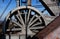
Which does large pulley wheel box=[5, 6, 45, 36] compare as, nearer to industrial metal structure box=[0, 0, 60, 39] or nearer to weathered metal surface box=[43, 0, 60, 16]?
industrial metal structure box=[0, 0, 60, 39]

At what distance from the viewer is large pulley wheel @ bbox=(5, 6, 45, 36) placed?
13.3m

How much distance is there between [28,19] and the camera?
44.6 feet

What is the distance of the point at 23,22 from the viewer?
45.4ft

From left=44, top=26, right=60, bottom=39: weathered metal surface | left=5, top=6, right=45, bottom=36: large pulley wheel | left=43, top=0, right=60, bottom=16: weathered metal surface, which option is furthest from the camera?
left=5, top=6, right=45, bottom=36: large pulley wheel

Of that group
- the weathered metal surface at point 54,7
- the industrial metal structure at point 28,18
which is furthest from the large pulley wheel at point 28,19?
the weathered metal surface at point 54,7

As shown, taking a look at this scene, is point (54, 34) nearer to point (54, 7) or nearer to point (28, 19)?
point (54, 7)

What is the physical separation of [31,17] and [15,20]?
4.34 ft

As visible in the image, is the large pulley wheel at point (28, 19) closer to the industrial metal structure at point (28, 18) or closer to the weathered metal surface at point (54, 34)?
the industrial metal structure at point (28, 18)

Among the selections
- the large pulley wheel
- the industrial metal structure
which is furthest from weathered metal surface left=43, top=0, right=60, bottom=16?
the large pulley wheel

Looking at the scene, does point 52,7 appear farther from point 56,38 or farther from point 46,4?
point 56,38

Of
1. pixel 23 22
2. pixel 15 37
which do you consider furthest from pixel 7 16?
pixel 15 37

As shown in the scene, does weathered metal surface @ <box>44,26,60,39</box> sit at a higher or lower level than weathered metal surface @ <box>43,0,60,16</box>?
higher

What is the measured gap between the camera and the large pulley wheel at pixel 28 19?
13344mm

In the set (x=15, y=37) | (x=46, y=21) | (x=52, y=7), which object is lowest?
(x=15, y=37)
